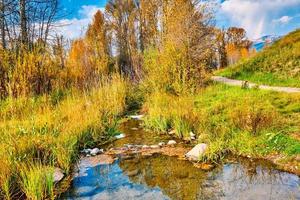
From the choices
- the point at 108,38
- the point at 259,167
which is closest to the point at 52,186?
the point at 259,167

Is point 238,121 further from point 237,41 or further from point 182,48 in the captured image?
point 237,41

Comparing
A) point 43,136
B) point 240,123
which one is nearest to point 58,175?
point 43,136

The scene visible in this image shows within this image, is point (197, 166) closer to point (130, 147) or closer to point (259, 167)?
point (259, 167)

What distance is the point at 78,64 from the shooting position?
44.8ft

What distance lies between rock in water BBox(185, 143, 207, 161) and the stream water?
0.72 ft

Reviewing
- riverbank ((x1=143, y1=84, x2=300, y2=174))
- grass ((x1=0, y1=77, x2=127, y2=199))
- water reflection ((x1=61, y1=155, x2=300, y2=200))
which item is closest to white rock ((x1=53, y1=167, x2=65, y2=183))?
grass ((x1=0, y1=77, x2=127, y2=199))

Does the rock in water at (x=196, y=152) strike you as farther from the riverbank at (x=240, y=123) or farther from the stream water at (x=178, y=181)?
the stream water at (x=178, y=181)

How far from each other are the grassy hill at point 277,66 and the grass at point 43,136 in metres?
7.30

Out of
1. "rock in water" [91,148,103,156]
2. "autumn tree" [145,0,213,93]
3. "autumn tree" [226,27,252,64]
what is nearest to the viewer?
"rock in water" [91,148,103,156]

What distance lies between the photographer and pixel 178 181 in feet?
18.5

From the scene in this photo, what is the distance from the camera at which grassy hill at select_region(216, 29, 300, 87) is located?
48.6ft

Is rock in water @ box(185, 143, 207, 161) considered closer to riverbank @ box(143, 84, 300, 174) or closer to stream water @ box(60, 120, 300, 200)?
riverbank @ box(143, 84, 300, 174)

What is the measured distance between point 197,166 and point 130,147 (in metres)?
1.98

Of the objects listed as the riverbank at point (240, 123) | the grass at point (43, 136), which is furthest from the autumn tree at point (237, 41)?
the grass at point (43, 136)
